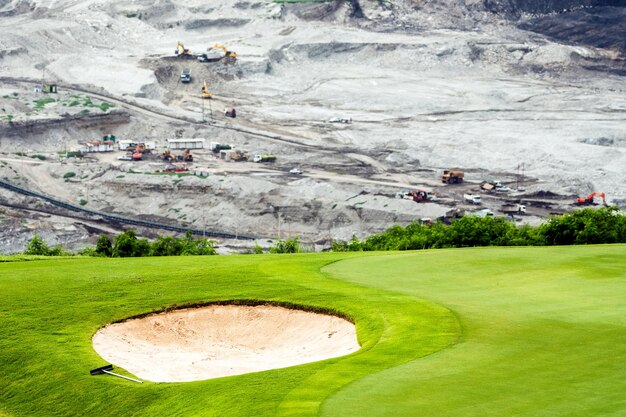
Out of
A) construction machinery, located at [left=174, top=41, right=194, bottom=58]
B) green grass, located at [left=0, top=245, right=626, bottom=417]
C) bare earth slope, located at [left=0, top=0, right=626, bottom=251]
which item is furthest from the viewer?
construction machinery, located at [left=174, top=41, right=194, bottom=58]

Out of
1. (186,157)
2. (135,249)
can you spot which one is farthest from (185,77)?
(135,249)

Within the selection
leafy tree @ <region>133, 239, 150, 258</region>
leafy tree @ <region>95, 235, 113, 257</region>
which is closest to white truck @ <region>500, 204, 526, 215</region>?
leafy tree @ <region>133, 239, 150, 258</region>

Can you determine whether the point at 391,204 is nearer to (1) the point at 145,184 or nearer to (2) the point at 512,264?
(1) the point at 145,184

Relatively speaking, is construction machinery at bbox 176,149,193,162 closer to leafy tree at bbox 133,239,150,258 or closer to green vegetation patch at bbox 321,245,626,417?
leafy tree at bbox 133,239,150,258

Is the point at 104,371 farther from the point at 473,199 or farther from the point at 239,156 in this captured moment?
the point at 239,156

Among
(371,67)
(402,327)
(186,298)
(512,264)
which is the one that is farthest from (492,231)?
(371,67)
